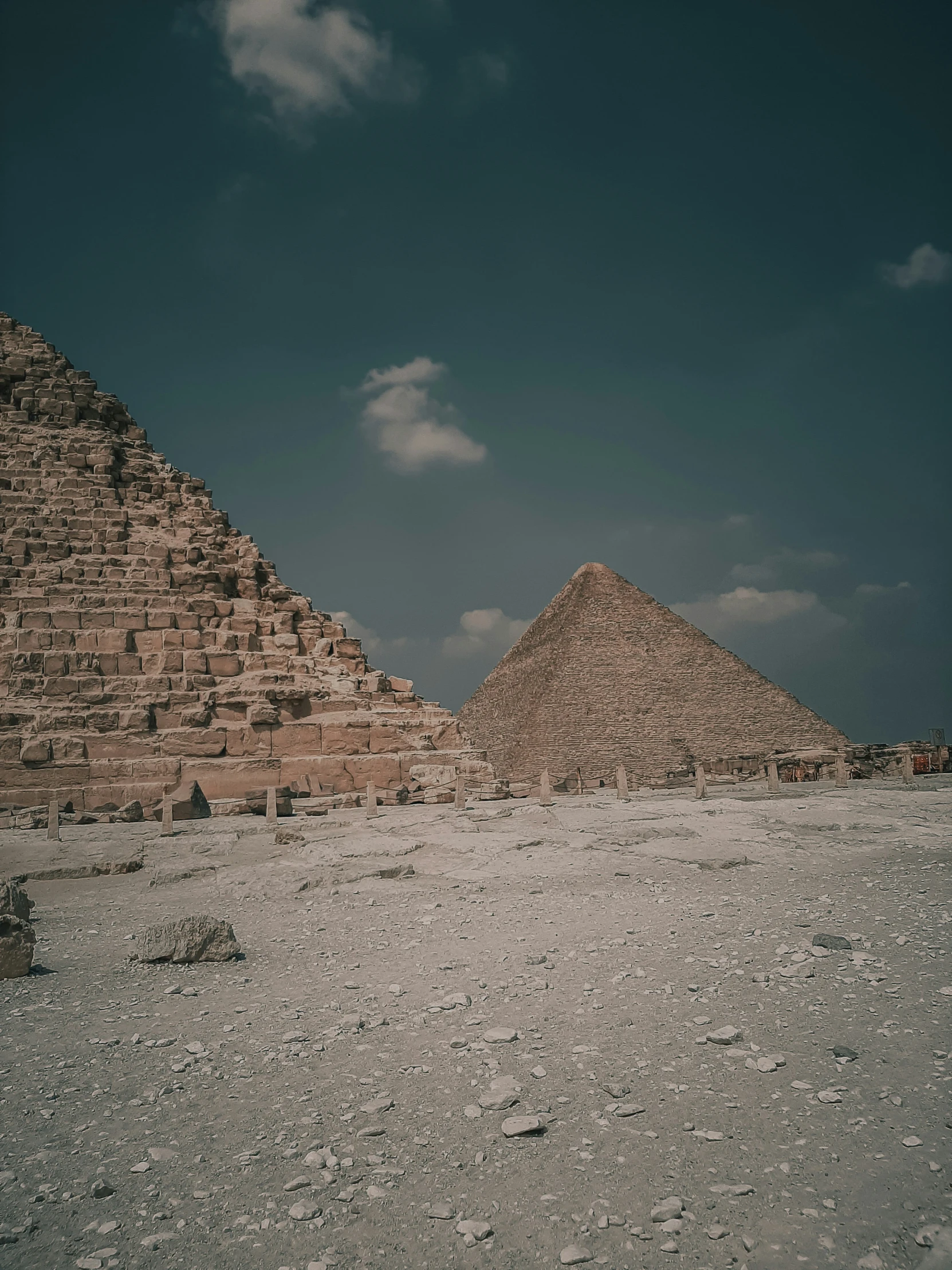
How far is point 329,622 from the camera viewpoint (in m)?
17.3

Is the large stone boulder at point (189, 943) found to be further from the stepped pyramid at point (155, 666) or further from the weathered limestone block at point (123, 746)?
the weathered limestone block at point (123, 746)

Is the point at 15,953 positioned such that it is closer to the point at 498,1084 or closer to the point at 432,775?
the point at 498,1084

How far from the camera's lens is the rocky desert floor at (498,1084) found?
1.95 meters

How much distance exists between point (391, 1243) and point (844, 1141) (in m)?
1.33

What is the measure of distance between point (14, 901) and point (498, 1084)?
378cm

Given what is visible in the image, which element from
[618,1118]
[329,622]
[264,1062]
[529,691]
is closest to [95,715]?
[329,622]

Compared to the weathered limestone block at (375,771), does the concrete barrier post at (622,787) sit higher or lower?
lower

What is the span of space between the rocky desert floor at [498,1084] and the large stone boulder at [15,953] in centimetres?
7

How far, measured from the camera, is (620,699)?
190 ft

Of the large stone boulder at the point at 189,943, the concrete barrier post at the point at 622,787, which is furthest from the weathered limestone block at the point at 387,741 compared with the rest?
the large stone boulder at the point at 189,943

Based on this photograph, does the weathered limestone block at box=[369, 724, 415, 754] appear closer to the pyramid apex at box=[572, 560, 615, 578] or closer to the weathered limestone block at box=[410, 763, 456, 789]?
the weathered limestone block at box=[410, 763, 456, 789]

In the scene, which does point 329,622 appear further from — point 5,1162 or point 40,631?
point 5,1162

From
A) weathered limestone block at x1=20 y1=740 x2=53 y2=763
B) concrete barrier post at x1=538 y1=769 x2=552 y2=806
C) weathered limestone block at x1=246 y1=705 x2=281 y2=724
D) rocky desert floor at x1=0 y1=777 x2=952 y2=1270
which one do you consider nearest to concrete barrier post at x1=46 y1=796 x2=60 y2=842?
rocky desert floor at x1=0 y1=777 x2=952 y2=1270

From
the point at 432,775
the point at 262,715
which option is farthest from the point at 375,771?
the point at 262,715
